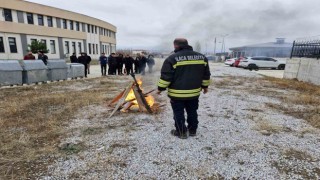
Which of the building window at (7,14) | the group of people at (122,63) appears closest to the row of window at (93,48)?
the building window at (7,14)

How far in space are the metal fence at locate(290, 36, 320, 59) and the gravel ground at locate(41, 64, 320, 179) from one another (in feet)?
23.4

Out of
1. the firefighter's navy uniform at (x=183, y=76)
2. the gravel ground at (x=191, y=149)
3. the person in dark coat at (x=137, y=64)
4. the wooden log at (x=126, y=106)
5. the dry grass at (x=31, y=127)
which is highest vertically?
the firefighter's navy uniform at (x=183, y=76)

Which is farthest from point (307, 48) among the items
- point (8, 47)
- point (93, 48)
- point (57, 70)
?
point (93, 48)

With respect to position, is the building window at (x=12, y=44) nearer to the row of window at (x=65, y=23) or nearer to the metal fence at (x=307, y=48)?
the row of window at (x=65, y=23)

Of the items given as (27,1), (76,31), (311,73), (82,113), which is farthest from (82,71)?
(76,31)

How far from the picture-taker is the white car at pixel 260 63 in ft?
72.1

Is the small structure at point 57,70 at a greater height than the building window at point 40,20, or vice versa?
the building window at point 40,20

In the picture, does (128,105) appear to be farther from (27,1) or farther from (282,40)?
(282,40)

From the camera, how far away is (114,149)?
3352mm

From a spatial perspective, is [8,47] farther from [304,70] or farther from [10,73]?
[304,70]

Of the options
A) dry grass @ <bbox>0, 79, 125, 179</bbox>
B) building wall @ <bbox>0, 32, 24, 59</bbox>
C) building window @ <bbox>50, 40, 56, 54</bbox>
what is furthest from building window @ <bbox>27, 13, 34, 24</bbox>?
dry grass @ <bbox>0, 79, 125, 179</bbox>

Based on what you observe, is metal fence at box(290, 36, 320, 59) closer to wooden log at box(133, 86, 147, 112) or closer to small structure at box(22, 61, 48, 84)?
wooden log at box(133, 86, 147, 112)

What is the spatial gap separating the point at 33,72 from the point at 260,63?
20755 millimetres

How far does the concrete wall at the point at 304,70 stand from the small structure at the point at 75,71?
12271mm
